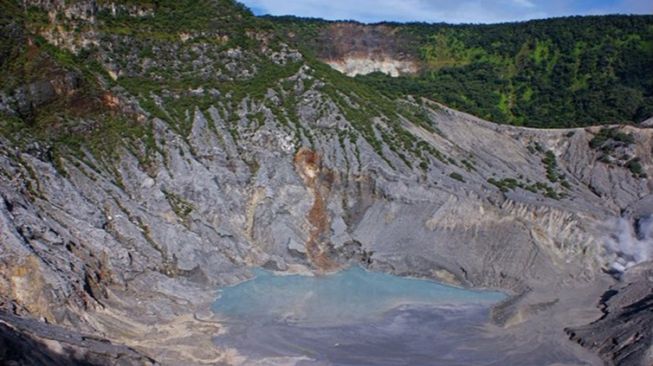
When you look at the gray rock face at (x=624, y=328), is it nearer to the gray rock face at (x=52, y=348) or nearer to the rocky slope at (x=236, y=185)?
the rocky slope at (x=236, y=185)

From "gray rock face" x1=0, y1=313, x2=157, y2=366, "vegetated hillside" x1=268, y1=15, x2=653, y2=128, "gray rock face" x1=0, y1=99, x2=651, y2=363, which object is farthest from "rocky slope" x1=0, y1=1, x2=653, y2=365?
"vegetated hillside" x1=268, y1=15, x2=653, y2=128

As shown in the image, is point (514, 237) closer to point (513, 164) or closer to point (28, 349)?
point (513, 164)

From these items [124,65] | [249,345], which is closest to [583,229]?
[249,345]

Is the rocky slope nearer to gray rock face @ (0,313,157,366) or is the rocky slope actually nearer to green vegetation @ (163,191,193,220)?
green vegetation @ (163,191,193,220)

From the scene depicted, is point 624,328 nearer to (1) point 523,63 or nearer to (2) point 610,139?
(2) point 610,139

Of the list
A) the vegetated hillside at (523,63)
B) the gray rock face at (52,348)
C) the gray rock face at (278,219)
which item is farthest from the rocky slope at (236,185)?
the vegetated hillside at (523,63)
